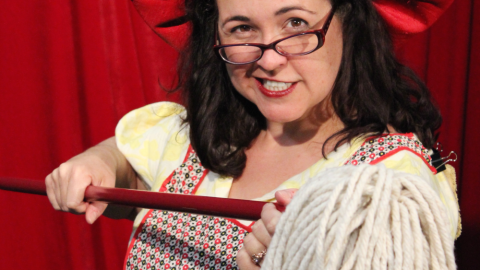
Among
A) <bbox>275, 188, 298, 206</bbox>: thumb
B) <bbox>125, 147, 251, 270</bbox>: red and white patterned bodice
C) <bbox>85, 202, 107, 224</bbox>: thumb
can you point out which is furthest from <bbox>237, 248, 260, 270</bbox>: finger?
<bbox>85, 202, 107, 224</bbox>: thumb

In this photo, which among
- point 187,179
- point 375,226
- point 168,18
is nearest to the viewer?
point 375,226

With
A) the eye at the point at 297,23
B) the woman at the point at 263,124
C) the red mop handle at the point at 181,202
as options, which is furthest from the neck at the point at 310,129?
the red mop handle at the point at 181,202

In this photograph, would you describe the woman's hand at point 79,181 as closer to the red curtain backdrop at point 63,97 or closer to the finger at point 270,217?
the finger at point 270,217

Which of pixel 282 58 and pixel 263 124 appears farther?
pixel 263 124

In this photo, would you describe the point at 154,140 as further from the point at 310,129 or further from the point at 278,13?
the point at 278,13

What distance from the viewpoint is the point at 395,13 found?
1034 mm

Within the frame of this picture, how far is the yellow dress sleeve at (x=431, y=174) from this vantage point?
84 centimetres

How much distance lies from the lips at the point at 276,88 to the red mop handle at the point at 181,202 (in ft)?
0.94

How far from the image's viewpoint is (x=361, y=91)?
100 centimetres

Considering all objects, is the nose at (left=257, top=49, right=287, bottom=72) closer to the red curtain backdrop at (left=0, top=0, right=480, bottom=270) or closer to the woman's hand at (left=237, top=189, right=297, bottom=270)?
the woman's hand at (left=237, top=189, right=297, bottom=270)

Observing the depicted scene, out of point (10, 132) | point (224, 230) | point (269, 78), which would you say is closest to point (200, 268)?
point (224, 230)

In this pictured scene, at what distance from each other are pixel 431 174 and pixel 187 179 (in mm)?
547

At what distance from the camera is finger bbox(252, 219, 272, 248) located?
2.15 feet

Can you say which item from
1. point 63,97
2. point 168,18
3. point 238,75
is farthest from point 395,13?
point 63,97
